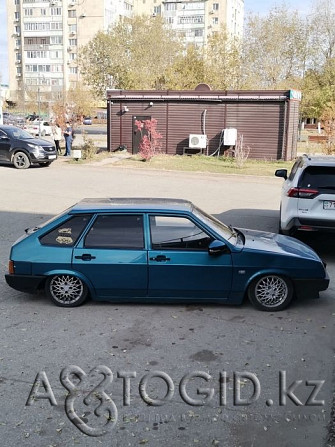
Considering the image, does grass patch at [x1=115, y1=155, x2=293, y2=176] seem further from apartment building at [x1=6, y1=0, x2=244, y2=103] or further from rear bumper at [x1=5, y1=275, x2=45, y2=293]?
apartment building at [x1=6, y1=0, x2=244, y2=103]

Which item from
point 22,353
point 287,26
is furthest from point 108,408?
point 287,26

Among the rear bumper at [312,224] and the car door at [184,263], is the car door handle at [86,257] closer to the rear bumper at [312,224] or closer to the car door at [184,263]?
the car door at [184,263]

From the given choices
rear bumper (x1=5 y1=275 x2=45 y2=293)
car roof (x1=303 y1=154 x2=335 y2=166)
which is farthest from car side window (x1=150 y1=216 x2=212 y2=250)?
car roof (x1=303 y1=154 x2=335 y2=166)

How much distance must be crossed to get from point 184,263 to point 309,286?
1.55m

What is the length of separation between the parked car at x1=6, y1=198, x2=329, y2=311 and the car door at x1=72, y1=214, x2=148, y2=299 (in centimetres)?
1

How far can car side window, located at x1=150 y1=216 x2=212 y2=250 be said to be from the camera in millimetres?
6121

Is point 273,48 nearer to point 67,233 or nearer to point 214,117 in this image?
point 214,117

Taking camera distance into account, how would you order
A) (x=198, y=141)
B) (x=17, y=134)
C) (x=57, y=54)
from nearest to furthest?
(x=17, y=134)
(x=198, y=141)
(x=57, y=54)

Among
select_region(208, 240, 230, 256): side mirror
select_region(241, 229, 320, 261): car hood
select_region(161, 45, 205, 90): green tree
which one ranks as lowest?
select_region(241, 229, 320, 261): car hood

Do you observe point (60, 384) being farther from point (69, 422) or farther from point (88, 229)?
point (88, 229)

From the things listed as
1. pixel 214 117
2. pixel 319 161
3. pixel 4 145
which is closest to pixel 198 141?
pixel 214 117

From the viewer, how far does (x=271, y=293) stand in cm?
624

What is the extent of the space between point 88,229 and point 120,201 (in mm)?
752

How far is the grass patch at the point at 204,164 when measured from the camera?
69.2ft
